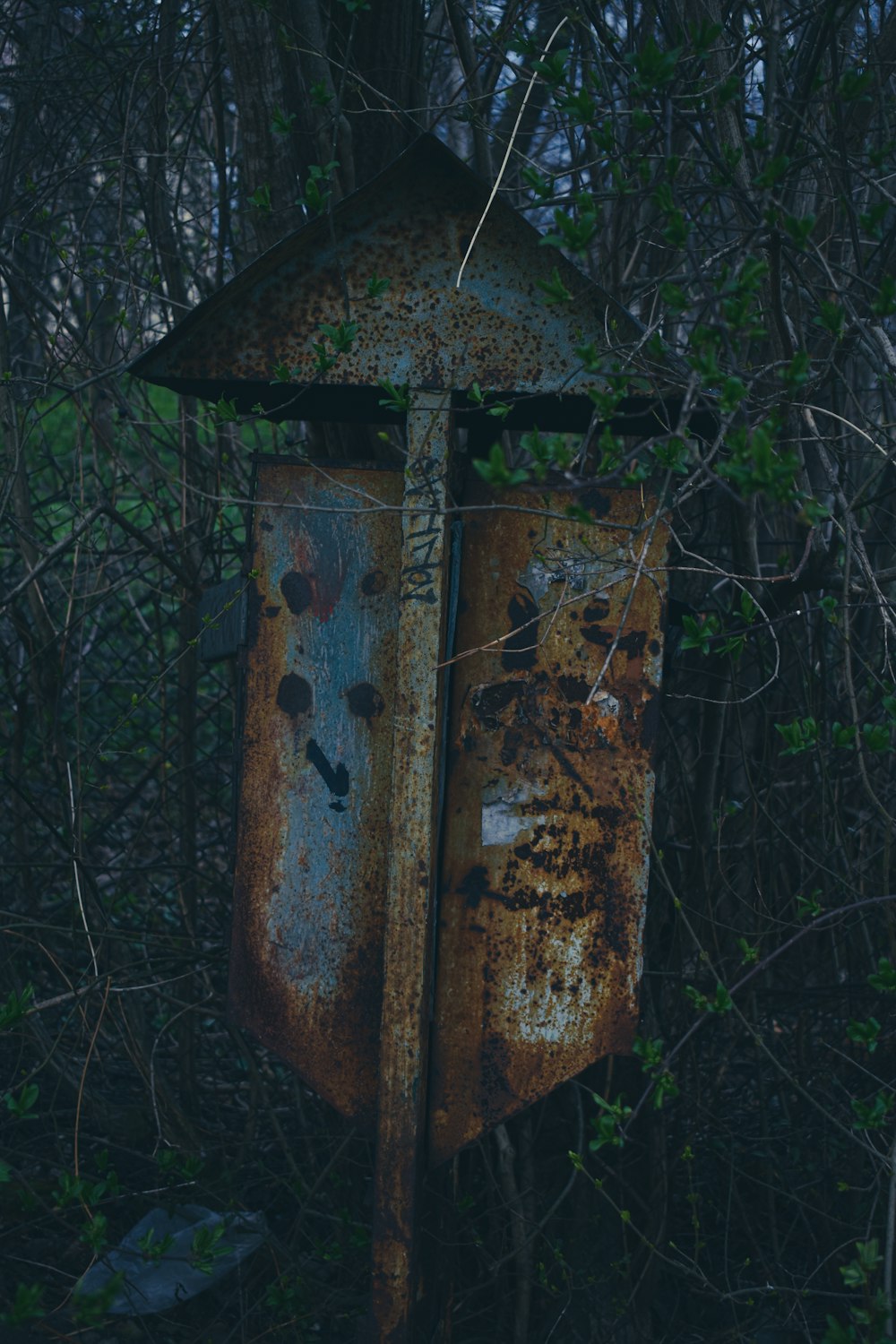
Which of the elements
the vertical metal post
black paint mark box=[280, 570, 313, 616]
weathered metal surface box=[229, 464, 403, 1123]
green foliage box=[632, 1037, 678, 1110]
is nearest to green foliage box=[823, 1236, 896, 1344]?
green foliage box=[632, 1037, 678, 1110]

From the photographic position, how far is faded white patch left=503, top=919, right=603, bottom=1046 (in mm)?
1856

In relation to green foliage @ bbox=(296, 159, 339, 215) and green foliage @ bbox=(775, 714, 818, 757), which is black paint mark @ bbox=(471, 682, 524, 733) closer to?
green foliage @ bbox=(775, 714, 818, 757)

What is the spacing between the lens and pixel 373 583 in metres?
1.90

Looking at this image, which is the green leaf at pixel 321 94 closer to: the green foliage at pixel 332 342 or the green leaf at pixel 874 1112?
the green foliage at pixel 332 342

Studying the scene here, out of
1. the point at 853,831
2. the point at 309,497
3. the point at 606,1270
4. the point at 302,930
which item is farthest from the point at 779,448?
the point at 606,1270

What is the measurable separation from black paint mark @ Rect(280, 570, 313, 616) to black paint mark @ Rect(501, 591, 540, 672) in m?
0.37

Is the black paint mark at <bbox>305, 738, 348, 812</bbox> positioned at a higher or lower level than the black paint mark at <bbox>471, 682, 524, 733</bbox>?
lower

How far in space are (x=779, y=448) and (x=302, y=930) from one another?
1.45 metres

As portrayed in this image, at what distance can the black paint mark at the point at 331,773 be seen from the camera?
190 cm

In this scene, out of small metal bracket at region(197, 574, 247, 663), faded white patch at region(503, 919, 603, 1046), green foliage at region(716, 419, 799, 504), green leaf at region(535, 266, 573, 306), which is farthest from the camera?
small metal bracket at region(197, 574, 247, 663)

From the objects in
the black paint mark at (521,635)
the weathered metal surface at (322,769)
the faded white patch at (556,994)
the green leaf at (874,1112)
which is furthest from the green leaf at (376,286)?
the green leaf at (874,1112)

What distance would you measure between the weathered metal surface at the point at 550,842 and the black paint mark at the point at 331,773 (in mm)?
190

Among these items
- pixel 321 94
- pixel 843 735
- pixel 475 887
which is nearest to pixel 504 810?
pixel 475 887

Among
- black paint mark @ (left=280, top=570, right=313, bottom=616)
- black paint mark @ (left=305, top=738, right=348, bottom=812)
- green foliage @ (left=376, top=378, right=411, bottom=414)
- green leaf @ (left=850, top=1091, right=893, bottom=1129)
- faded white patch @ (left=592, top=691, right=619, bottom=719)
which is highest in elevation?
green foliage @ (left=376, top=378, right=411, bottom=414)
